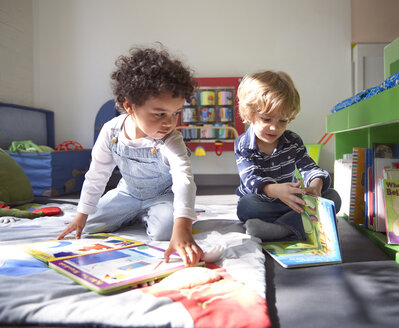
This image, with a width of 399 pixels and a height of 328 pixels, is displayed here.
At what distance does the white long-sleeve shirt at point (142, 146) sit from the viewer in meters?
0.95

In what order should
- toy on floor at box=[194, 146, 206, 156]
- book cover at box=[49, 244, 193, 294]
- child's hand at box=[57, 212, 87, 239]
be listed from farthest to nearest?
toy on floor at box=[194, 146, 206, 156]
child's hand at box=[57, 212, 87, 239]
book cover at box=[49, 244, 193, 294]

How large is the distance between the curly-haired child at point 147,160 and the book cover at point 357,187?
652 mm

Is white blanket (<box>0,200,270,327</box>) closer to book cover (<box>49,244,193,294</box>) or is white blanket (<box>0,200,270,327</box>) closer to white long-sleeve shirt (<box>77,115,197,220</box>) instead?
book cover (<box>49,244,193,294</box>)

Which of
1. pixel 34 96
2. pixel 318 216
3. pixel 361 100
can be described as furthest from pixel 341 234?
pixel 34 96

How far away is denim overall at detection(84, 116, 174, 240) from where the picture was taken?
1140mm

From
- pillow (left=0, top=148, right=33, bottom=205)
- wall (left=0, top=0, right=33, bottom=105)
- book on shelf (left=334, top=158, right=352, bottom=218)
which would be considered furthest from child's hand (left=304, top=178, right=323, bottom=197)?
wall (left=0, top=0, right=33, bottom=105)

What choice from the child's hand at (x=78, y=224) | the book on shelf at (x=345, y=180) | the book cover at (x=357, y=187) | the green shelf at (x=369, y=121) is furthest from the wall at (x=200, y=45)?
the child's hand at (x=78, y=224)

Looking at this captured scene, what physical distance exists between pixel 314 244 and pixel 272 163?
0.36 meters

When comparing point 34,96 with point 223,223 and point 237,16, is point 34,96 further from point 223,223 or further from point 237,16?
point 223,223

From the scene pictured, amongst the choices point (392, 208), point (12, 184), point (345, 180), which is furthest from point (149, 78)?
point (12, 184)

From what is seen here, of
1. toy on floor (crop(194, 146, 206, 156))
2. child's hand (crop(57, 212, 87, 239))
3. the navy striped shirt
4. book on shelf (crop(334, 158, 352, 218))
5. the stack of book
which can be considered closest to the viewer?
the stack of book

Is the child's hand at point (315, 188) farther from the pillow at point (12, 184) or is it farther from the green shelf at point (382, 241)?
the pillow at point (12, 184)

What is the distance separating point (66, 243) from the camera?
3.33 ft

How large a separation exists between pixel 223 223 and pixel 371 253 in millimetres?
536
